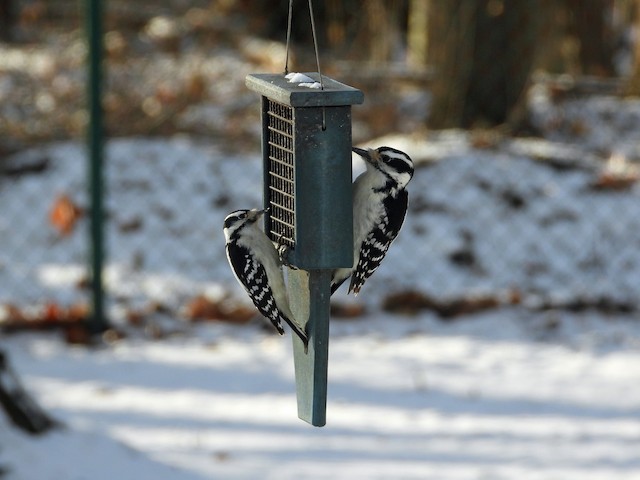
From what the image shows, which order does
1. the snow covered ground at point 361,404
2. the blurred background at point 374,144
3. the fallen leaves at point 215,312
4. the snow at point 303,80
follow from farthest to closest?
1. the blurred background at point 374,144
2. the fallen leaves at point 215,312
3. the snow covered ground at point 361,404
4. the snow at point 303,80

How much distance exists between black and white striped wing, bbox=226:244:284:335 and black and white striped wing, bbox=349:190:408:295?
287 millimetres

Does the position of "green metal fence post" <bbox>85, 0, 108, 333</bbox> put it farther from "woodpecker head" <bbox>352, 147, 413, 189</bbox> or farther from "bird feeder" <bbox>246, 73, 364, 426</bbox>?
"bird feeder" <bbox>246, 73, 364, 426</bbox>

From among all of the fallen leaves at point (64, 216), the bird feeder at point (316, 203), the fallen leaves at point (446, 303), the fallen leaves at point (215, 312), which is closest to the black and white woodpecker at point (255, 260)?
the bird feeder at point (316, 203)

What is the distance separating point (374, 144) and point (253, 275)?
219 inches

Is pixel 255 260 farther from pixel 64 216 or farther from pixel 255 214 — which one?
pixel 64 216

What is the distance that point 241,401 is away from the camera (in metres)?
6.10

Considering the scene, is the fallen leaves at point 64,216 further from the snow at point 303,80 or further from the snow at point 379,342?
the snow at point 303,80

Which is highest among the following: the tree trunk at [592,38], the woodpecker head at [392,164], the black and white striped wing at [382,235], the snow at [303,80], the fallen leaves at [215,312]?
the snow at [303,80]

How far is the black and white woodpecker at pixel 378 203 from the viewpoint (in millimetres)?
3340

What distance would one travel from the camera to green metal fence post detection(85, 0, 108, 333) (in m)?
6.75

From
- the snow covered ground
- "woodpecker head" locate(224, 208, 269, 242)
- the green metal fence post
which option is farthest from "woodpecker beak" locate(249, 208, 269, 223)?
the green metal fence post

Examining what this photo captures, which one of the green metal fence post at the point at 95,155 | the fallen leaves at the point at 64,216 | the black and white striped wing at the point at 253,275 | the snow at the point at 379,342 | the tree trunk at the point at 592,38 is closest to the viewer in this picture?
the black and white striped wing at the point at 253,275

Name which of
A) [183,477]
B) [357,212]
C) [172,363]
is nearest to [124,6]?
[172,363]

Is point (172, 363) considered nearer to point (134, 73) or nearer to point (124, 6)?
point (134, 73)
